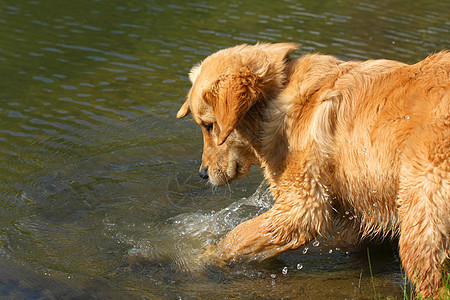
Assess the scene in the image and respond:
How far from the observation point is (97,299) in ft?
16.0

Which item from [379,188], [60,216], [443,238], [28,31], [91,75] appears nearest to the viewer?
[443,238]

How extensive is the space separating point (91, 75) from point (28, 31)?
9.24 ft

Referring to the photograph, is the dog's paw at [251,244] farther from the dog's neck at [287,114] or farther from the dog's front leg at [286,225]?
the dog's neck at [287,114]

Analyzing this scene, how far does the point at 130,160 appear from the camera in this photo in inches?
300

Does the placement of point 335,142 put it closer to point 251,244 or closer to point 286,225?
point 286,225

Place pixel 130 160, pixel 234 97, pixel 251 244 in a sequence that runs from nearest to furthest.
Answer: pixel 234 97
pixel 251 244
pixel 130 160

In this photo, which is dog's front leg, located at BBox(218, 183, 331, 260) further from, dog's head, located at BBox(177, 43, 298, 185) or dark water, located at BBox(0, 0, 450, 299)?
dog's head, located at BBox(177, 43, 298, 185)

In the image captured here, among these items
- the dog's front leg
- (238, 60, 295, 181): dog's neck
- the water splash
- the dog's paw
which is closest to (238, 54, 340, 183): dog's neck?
(238, 60, 295, 181): dog's neck

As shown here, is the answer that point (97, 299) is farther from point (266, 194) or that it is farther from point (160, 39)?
point (160, 39)

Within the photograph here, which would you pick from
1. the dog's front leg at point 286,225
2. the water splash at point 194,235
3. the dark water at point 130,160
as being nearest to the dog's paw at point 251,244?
the dog's front leg at point 286,225

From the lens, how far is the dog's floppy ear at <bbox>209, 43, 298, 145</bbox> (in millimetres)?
4789

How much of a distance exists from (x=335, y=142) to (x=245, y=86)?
92cm

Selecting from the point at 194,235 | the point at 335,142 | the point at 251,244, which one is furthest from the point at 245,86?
the point at 194,235

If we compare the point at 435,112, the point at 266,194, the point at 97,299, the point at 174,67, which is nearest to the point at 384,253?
the point at 266,194
